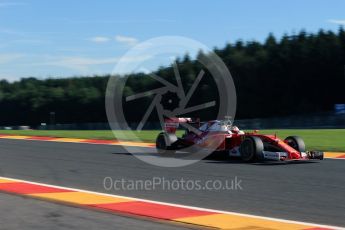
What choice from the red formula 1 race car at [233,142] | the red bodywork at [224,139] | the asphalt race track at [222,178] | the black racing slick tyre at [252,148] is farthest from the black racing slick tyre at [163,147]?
the black racing slick tyre at [252,148]

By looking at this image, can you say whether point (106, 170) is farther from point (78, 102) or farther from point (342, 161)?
point (78, 102)

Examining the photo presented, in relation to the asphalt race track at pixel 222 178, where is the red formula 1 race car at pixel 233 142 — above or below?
above

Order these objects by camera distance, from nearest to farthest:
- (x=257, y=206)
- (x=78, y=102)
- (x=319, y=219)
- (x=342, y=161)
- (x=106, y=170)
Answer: (x=319, y=219), (x=257, y=206), (x=106, y=170), (x=342, y=161), (x=78, y=102)

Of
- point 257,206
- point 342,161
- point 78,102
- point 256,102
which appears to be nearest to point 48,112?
point 78,102

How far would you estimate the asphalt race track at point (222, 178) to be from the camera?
8.52 metres

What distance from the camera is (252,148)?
1462 centimetres

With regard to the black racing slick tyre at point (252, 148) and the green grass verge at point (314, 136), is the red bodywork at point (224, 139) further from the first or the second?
the green grass verge at point (314, 136)

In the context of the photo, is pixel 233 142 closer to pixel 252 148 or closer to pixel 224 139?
pixel 224 139

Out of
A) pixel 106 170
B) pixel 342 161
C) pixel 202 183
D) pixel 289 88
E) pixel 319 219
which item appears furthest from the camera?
pixel 289 88

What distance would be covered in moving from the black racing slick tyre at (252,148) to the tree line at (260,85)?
4696 centimetres

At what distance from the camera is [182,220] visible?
24.8 ft

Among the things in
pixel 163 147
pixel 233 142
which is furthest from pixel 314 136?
pixel 233 142

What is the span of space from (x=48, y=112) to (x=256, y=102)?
35.1 metres

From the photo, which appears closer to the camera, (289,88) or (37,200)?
(37,200)
